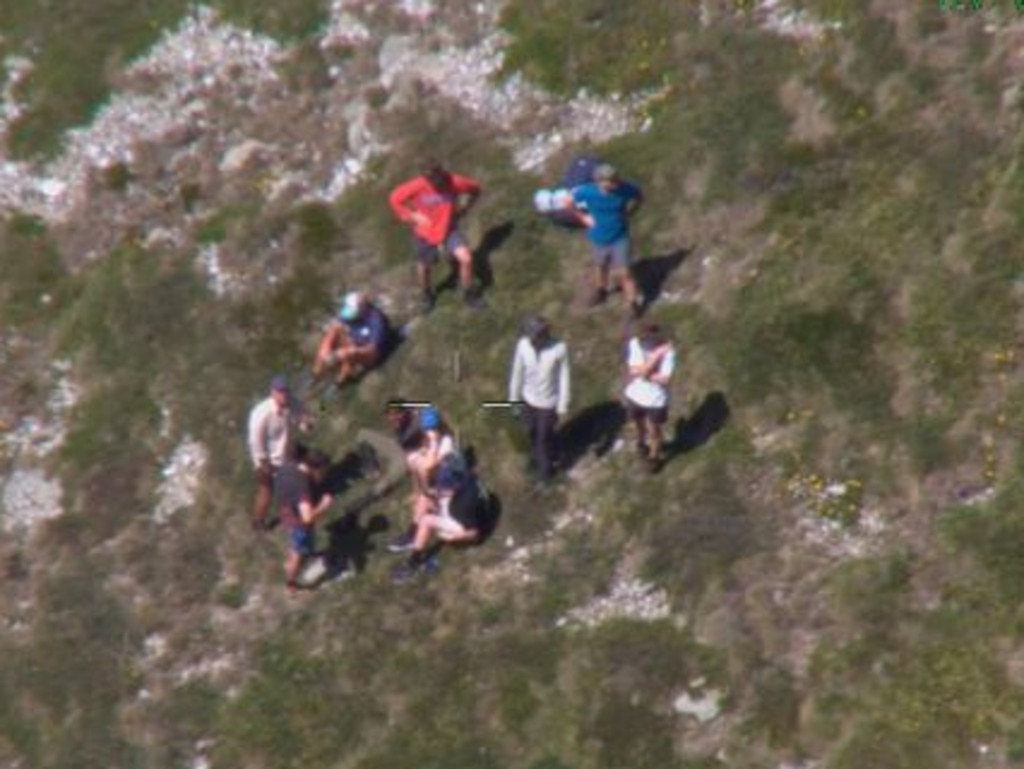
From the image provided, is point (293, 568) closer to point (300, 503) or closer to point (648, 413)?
point (300, 503)

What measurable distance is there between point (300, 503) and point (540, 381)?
4.76m

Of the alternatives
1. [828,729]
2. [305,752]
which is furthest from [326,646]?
[828,729]

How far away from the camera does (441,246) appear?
32.7 metres

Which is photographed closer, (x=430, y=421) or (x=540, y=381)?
(x=430, y=421)

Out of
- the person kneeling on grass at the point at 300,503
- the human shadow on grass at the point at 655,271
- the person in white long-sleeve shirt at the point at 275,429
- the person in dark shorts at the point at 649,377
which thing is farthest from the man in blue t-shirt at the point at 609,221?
the person kneeling on grass at the point at 300,503

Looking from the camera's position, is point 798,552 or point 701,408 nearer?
point 798,552

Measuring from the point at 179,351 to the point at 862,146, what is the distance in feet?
48.9

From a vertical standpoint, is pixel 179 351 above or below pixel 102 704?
above

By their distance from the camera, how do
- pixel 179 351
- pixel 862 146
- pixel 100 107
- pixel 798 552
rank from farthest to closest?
pixel 100 107 → pixel 179 351 → pixel 862 146 → pixel 798 552

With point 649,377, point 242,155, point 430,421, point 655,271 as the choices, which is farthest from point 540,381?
point 242,155

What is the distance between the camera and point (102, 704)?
30750 mm

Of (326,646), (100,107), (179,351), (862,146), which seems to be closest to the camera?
(326,646)

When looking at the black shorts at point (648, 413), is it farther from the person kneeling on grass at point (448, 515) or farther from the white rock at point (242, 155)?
the white rock at point (242, 155)

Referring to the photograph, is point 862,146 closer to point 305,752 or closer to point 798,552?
point 798,552
